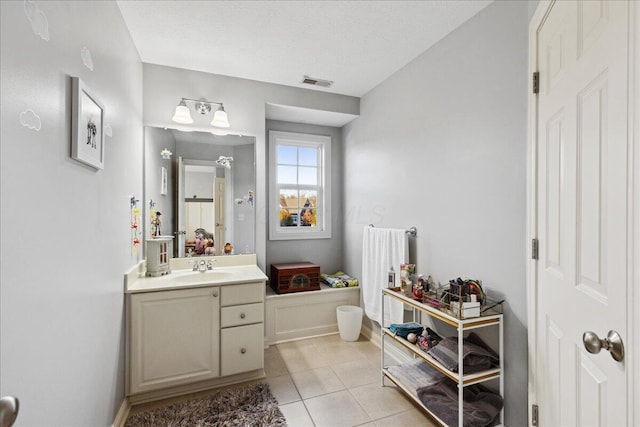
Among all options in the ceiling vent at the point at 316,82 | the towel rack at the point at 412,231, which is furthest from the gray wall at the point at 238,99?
the towel rack at the point at 412,231

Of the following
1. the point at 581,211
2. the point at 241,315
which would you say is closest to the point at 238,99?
the point at 241,315

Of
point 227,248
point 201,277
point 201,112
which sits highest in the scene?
point 201,112

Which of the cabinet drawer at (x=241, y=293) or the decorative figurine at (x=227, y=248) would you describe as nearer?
the cabinet drawer at (x=241, y=293)

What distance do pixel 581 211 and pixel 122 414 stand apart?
8.59ft

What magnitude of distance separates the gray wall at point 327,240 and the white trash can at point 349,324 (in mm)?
718

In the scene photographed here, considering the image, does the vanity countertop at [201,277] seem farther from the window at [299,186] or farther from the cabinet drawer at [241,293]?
the window at [299,186]

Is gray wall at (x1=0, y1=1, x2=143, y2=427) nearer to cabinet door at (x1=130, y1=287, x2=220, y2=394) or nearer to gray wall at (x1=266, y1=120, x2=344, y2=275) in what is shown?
cabinet door at (x1=130, y1=287, x2=220, y2=394)

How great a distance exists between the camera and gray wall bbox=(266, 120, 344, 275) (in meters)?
3.48

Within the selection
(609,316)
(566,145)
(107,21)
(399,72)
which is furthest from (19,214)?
(399,72)

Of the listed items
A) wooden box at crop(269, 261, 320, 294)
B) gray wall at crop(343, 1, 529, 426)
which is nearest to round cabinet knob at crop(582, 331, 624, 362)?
gray wall at crop(343, 1, 529, 426)

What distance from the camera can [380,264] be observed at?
275 cm

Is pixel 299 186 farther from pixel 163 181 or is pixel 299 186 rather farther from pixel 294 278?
pixel 163 181

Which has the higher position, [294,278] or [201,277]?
[201,277]

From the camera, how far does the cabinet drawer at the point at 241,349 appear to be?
2.28m
